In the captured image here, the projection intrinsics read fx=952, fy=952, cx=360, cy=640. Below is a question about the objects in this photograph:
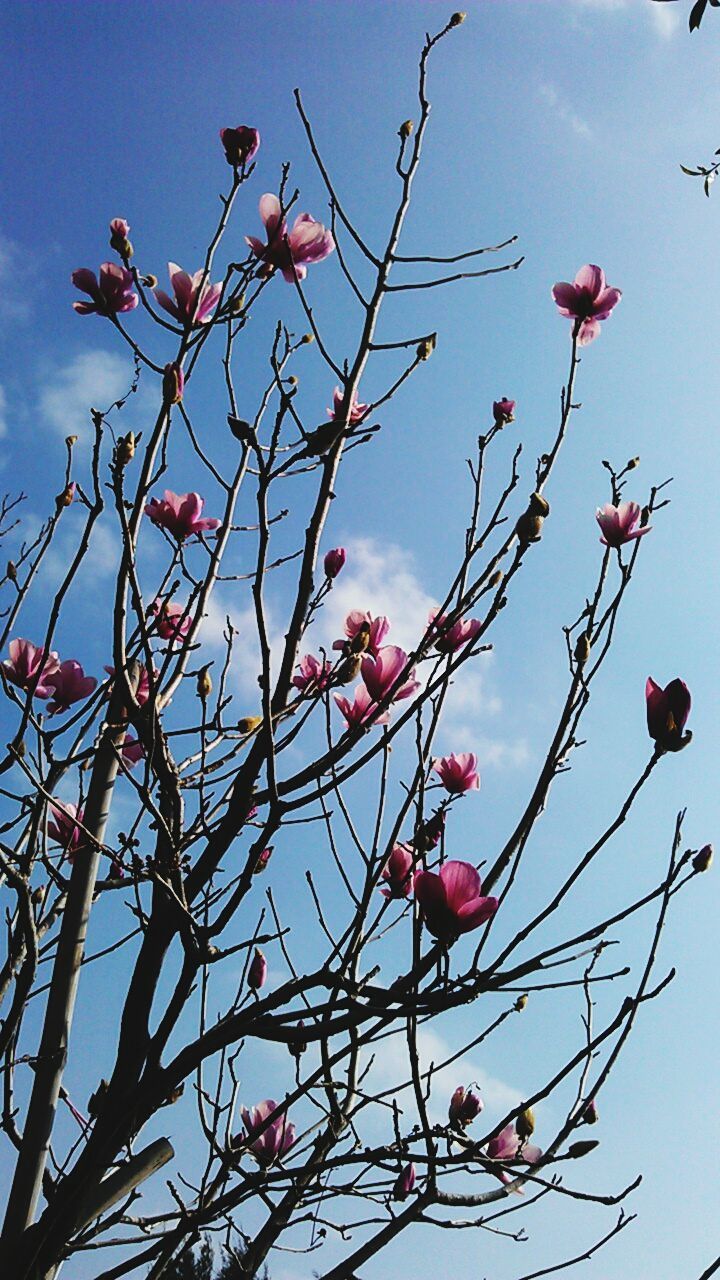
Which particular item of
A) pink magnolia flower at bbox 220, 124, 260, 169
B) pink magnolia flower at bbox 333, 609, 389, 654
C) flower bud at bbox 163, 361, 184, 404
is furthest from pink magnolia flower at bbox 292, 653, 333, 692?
pink magnolia flower at bbox 220, 124, 260, 169

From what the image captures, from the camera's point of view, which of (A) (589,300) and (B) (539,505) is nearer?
(B) (539,505)

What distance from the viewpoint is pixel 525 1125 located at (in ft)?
5.83

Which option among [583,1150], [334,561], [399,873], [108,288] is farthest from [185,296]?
[583,1150]

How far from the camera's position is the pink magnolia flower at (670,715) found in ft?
4.93

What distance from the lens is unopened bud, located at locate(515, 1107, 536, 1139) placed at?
69.9 inches

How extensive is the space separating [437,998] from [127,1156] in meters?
0.65

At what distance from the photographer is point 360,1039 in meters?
1.57

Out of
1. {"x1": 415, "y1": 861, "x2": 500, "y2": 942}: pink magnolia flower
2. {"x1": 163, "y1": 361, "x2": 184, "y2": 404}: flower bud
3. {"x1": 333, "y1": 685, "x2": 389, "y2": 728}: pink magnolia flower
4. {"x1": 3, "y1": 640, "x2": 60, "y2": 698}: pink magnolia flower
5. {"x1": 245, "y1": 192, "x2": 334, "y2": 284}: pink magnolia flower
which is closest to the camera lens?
{"x1": 415, "y1": 861, "x2": 500, "y2": 942}: pink magnolia flower

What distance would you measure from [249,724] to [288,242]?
99 cm

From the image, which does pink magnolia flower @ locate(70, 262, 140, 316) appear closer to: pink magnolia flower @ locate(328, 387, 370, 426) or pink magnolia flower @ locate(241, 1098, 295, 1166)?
pink magnolia flower @ locate(328, 387, 370, 426)

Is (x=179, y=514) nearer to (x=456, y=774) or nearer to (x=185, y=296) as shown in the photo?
(x=185, y=296)

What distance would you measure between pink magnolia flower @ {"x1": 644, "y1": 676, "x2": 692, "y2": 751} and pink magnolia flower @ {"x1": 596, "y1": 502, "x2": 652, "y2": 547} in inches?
16.6

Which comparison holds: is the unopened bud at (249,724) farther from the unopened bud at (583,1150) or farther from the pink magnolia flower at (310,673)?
the unopened bud at (583,1150)

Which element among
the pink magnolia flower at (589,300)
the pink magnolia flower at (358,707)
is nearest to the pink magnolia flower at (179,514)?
the pink magnolia flower at (358,707)
